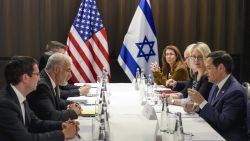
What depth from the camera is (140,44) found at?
A: 6.96 metres

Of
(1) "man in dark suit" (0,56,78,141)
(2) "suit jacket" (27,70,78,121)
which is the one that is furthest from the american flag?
(1) "man in dark suit" (0,56,78,141)

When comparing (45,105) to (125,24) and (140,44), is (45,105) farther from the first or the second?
(125,24)

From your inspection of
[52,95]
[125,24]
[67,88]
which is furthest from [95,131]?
[125,24]

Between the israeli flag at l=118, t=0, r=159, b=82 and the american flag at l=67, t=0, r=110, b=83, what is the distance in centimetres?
33

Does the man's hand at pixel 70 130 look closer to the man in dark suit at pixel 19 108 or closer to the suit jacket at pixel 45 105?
the man in dark suit at pixel 19 108

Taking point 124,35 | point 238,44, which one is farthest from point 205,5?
point 124,35

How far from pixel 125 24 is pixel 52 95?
390 cm

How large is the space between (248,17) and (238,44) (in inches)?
19.4

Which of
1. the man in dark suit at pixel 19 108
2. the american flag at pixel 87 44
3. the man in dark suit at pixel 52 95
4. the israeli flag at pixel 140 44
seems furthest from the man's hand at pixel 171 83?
the man in dark suit at pixel 19 108

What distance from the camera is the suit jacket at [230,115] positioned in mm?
3135

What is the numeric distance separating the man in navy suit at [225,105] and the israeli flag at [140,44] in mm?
3470

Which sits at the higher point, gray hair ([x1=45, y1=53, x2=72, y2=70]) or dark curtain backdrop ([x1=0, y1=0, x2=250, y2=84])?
dark curtain backdrop ([x1=0, y1=0, x2=250, y2=84])

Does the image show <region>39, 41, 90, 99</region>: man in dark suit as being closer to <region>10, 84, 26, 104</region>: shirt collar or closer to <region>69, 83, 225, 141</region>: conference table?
<region>69, 83, 225, 141</region>: conference table

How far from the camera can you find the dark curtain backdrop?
7.09 meters
